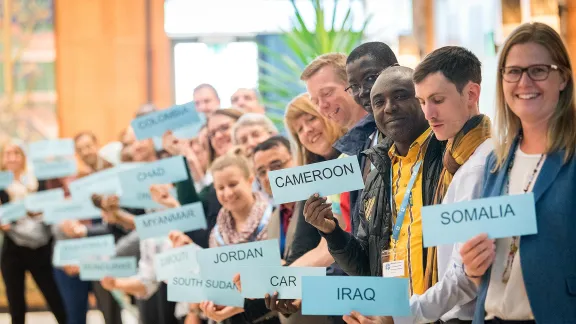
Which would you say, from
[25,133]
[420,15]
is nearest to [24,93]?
[25,133]

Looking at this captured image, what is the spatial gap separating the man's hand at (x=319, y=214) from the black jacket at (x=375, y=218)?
5 centimetres

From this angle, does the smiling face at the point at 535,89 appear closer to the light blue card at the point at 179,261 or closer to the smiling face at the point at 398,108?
the smiling face at the point at 398,108

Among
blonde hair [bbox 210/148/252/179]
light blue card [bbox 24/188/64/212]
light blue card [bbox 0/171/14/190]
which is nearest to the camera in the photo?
blonde hair [bbox 210/148/252/179]

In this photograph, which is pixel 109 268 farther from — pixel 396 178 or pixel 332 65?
pixel 396 178

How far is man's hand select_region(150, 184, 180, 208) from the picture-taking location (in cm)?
550

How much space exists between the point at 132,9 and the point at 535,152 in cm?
956

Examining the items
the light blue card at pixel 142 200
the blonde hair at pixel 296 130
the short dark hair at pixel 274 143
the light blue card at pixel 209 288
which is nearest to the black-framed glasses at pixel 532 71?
the blonde hair at pixel 296 130

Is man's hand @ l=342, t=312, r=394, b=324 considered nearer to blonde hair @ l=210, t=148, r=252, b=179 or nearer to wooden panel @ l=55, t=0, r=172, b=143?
blonde hair @ l=210, t=148, r=252, b=179

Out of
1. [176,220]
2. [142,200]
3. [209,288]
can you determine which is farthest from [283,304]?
[142,200]

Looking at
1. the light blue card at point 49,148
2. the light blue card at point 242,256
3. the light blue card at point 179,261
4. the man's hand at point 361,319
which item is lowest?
the man's hand at point 361,319

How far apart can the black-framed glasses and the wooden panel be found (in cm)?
916

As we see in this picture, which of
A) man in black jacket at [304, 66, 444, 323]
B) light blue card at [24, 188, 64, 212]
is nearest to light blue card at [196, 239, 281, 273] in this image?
man in black jacket at [304, 66, 444, 323]

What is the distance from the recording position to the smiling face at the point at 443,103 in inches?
107

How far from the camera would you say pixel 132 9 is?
452 inches
